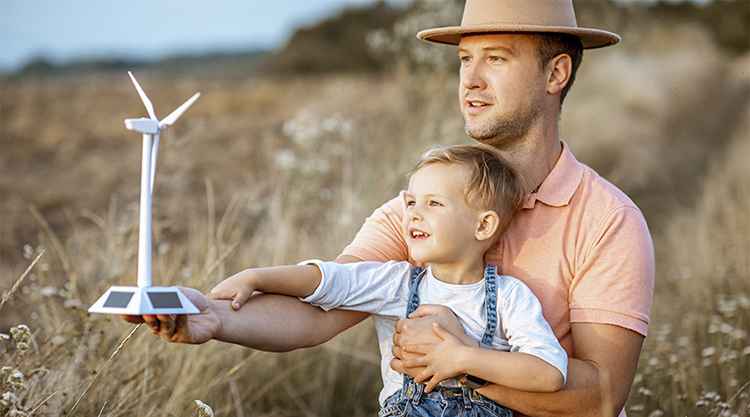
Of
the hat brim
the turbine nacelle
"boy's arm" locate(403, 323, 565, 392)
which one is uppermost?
the hat brim

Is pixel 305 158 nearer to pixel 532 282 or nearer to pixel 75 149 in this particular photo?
pixel 532 282

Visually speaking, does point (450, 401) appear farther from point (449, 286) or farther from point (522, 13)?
point (522, 13)

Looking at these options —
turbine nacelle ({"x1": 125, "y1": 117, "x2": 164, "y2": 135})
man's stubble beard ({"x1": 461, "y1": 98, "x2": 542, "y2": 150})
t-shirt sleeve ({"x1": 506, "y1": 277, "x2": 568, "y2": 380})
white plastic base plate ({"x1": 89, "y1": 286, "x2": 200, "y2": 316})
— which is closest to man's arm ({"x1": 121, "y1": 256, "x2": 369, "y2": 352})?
white plastic base plate ({"x1": 89, "y1": 286, "x2": 200, "y2": 316})

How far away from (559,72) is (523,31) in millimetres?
248

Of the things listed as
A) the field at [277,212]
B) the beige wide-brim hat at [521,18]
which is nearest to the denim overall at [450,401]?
the field at [277,212]

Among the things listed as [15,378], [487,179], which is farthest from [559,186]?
[15,378]

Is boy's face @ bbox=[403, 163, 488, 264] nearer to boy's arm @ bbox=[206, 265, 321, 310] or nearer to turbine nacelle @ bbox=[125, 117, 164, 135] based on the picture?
boy's arm @ bbox=[206, 265, 321, 310]

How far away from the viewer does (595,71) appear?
14281mm

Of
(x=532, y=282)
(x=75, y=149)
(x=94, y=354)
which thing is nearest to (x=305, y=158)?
(x=94, y=354)

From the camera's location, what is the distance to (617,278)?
7.56 ft

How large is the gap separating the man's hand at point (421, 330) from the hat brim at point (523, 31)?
1109 millimetres

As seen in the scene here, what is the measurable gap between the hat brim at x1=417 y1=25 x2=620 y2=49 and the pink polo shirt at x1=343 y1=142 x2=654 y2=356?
512 millimetres

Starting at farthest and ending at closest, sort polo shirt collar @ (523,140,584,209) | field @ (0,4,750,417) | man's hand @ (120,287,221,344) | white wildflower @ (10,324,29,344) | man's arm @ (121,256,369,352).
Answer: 1. field @ (0,4,750,417)
2. polo shirt collar @ (523,140,584,209)
3. white wildflower @ (10,324,29,344)
4. man's arm @ (121,256,369,352)
5. man's hand @ (120,287,221,344)

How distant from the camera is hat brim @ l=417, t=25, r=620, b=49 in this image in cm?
257
